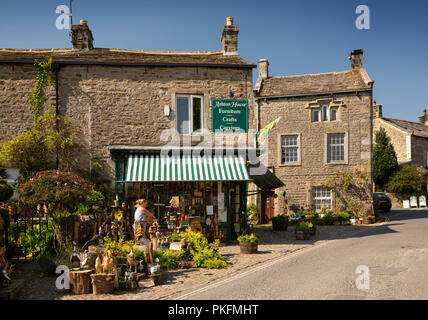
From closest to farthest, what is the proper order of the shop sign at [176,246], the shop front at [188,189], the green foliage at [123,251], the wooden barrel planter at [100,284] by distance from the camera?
the wooden barrel planter at [100,284] < the green foliage at [123,251] < the shop sign at [176,246] < the shop front at [188,189]

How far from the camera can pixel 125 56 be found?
47.0ft

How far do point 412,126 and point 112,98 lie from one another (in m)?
34.9

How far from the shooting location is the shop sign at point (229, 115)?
13750 millimetres

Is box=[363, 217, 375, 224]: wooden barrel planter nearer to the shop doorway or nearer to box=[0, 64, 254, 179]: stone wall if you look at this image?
the shop doorway

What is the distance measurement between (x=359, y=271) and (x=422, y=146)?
1241 inches

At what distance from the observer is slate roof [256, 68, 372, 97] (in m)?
21.6

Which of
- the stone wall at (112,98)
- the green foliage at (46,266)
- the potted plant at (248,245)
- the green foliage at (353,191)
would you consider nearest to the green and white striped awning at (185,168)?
the stone wall at (112,98)

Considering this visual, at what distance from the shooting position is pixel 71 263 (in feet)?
27.1

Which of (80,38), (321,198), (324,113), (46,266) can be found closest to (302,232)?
(321,198)

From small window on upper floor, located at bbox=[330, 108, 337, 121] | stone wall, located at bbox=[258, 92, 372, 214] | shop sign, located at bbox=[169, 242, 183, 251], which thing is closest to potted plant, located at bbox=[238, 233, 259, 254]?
shop sign, located at bbox=[169, 242, 183, 251]

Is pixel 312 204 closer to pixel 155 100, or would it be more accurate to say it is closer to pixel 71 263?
pixel 155 100

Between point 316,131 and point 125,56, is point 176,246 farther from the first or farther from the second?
point 316,131

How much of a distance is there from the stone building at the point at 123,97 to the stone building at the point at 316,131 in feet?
29.3

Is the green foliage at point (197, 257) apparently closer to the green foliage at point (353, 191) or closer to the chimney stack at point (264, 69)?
the green foliage at point (353, 191)
